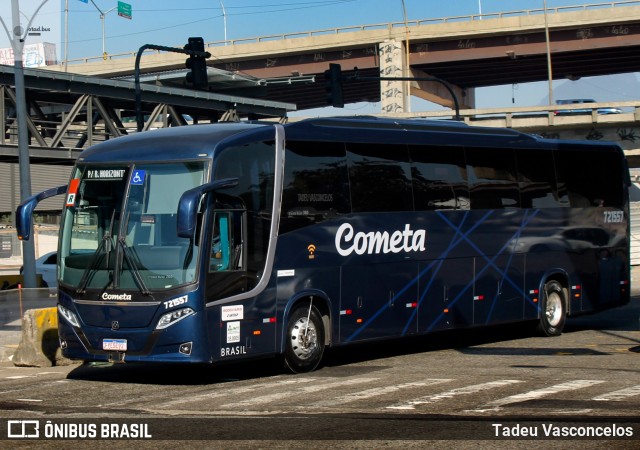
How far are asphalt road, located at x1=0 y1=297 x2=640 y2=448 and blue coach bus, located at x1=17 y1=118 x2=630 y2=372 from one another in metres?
0.68

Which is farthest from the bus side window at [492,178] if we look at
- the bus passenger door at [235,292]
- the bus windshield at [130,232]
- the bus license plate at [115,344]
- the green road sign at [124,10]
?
the green road sign at [124,10]

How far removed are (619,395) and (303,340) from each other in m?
5.18

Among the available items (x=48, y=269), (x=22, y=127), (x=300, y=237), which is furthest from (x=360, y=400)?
(x=48, y=269)

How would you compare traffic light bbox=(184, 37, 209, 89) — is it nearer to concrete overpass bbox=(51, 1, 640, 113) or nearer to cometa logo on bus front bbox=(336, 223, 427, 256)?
cometa logo on bus front bbox=(336, 223, 427, 256)

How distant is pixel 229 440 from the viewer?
9.22 meters

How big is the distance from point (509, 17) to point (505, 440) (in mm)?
69116

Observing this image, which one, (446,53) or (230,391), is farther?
(446,53)

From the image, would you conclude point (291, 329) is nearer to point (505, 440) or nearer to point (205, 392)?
point (205, 392)

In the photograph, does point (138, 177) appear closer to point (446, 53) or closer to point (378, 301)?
point (378, 301)

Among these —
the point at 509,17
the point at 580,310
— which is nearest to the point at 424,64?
the point at 509,17

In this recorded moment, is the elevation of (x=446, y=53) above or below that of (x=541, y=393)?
above

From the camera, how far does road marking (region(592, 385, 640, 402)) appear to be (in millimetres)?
11466


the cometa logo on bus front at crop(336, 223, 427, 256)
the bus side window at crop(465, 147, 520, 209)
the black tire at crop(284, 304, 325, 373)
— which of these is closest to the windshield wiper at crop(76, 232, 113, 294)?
the black tire at crop(284, 304, 325, 373)

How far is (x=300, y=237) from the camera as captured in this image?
1552 cm
